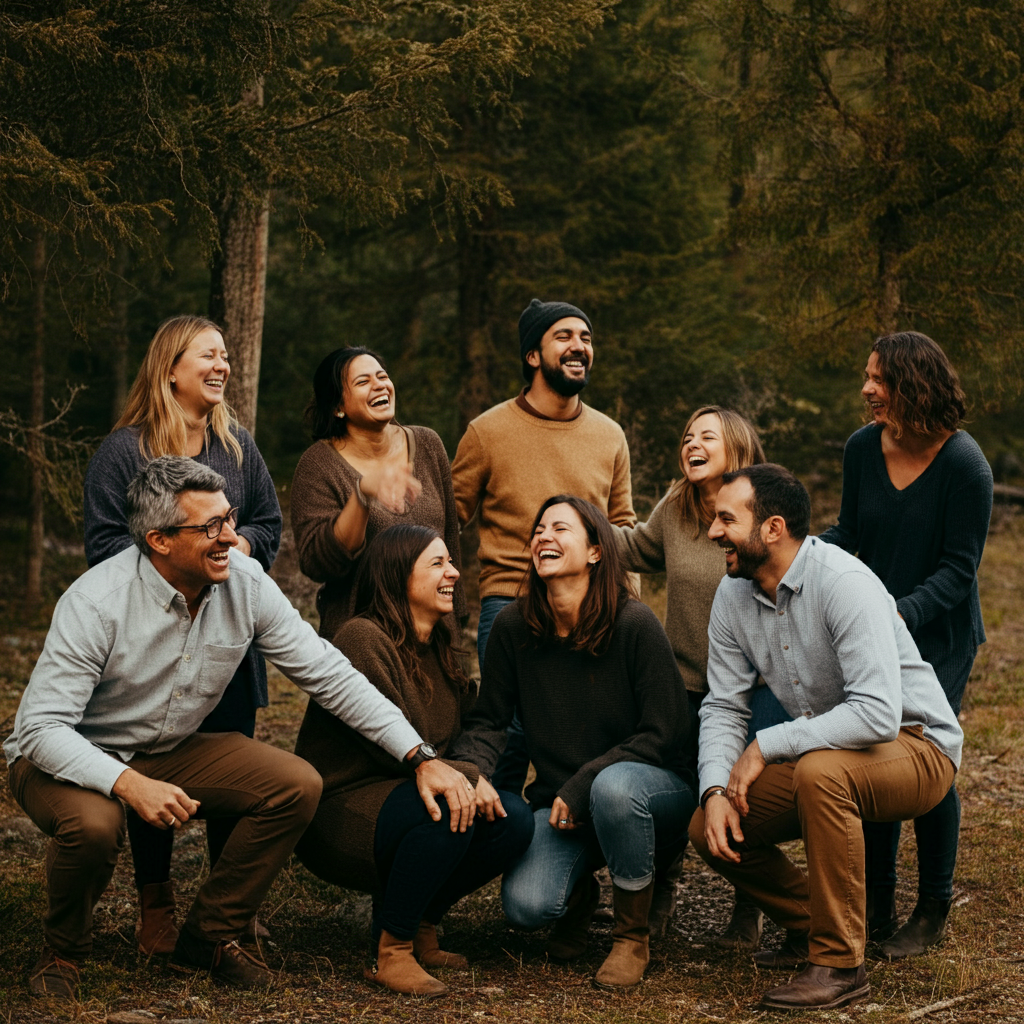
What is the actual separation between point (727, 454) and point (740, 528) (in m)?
0.62

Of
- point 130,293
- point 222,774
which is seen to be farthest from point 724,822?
point 130,293

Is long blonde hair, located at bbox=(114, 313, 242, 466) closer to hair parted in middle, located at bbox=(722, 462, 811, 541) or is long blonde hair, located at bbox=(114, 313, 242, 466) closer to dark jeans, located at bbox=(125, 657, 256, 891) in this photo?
dark jeans, located at bbox=(125, 657, 256, 891)

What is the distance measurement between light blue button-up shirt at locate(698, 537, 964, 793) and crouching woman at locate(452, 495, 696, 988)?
0.59ft

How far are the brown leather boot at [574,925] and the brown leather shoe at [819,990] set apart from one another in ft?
A: 2.41

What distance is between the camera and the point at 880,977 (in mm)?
3957

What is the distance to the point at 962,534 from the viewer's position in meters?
4.30

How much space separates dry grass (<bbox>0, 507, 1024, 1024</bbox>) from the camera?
3.59 m

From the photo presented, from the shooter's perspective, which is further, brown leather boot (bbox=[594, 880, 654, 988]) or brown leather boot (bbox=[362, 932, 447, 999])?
brown leather boot (bbox=[594, 880, 654, 988])

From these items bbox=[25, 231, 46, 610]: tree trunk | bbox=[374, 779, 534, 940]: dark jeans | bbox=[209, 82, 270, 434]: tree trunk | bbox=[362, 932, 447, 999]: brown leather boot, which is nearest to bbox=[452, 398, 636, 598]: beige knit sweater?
bbox=[374, 779, 534, 940]: dark jeans

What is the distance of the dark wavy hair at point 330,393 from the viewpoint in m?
4.53

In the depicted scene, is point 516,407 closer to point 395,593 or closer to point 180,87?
point 395,593

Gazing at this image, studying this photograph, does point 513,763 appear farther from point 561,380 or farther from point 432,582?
point 561,380

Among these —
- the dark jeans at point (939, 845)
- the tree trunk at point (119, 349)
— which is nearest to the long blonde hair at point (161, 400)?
the dark jeans at point (939, 845)

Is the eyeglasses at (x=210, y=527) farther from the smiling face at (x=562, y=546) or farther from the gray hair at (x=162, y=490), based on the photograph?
the smiling face at (x=562, y=546)
